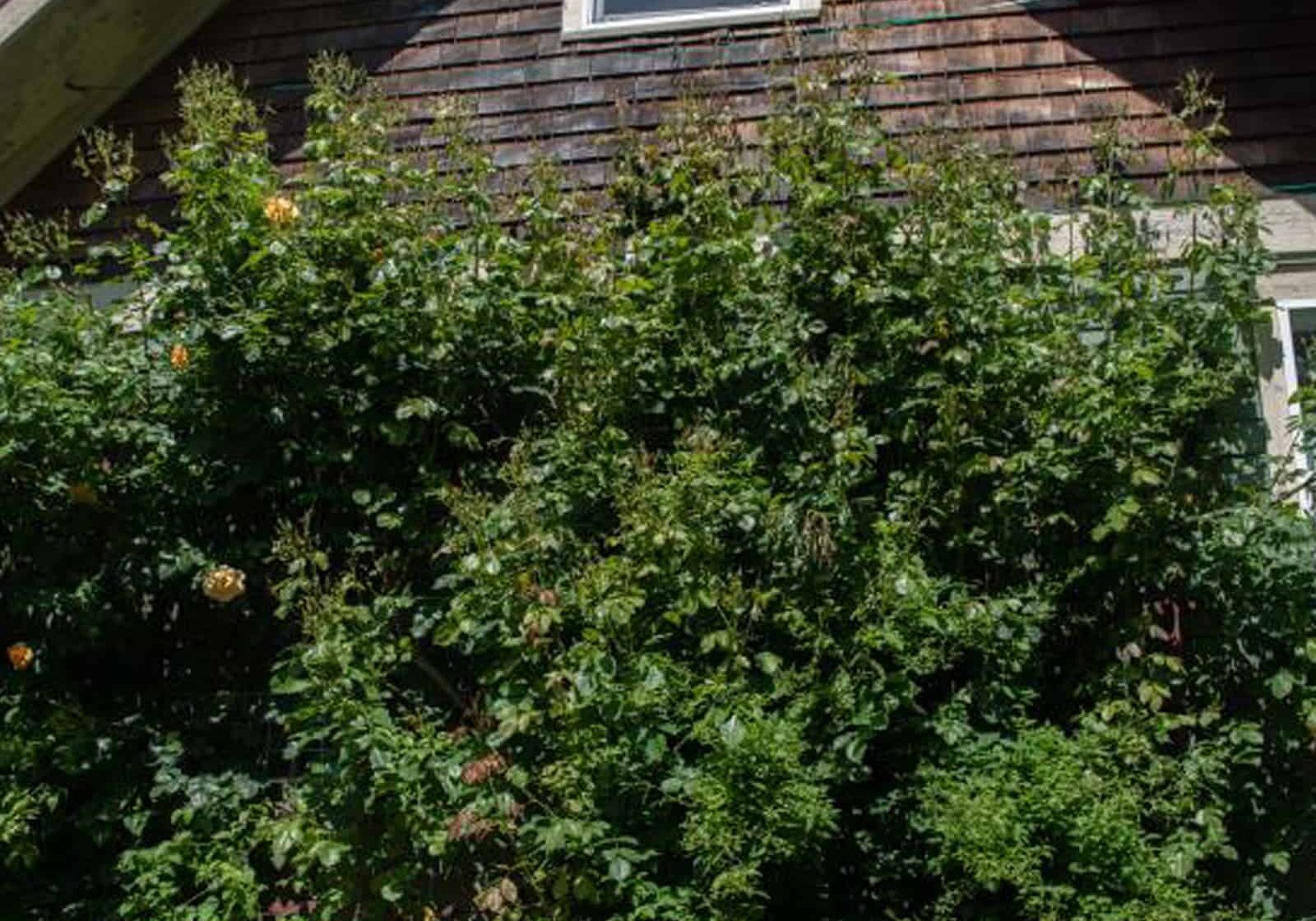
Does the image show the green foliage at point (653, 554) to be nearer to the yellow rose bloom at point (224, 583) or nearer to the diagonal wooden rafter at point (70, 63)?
the yellow rose bloom at point (224, 583)

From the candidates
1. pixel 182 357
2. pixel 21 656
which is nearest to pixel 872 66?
pixel 182 357

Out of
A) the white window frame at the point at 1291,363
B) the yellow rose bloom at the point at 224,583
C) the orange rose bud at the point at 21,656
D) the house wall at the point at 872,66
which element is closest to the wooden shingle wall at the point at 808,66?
the house wall at the point at 872,66

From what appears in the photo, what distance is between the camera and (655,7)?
7.47 m

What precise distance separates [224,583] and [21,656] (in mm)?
651

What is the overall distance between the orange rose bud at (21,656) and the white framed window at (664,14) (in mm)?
3343

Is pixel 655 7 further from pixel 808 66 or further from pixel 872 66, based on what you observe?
pixel 872 66

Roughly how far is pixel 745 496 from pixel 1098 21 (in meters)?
2.97

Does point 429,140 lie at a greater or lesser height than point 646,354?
greater

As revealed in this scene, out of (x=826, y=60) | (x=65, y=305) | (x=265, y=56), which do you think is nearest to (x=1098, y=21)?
(x=826, y=60)

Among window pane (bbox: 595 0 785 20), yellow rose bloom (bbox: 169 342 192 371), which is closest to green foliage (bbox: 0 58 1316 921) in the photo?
yellow rose bloom (bbox: 169 342 192 371)

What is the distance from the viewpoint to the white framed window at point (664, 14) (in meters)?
7.23

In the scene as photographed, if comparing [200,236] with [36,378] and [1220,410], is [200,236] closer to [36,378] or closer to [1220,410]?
[36,378]

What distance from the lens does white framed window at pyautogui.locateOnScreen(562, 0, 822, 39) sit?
7.23m

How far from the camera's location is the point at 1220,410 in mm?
5797
